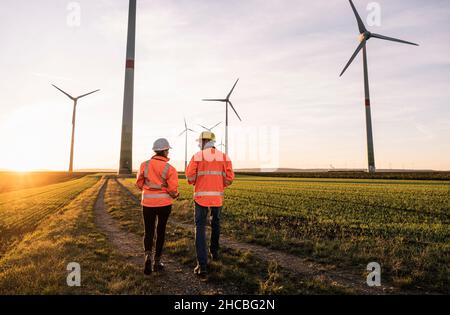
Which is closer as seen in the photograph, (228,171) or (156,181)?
(156,181)

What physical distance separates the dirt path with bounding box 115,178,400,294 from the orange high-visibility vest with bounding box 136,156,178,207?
11.8 feet

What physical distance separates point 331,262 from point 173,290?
178 inches

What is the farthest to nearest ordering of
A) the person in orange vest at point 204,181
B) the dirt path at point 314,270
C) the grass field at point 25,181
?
1. the grass field at point 25,181
2. the person in orange vest at point 204,181
3. the dirt path at point 314,270

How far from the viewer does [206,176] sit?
783 centimetres

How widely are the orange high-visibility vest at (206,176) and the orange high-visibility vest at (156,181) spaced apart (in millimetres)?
491

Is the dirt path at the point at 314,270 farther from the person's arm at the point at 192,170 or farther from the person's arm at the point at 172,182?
the person's arm at the point at 172,182

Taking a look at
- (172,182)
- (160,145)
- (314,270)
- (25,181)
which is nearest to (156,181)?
(172,182)

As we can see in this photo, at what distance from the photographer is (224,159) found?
320 inches

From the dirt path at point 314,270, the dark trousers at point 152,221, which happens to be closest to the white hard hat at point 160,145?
the dark trousers at point 152,221

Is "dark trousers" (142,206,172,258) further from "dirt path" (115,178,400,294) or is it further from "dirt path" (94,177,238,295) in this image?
"dirt path" (115,178,400,294)

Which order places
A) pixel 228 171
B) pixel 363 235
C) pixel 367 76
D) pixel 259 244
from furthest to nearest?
pixel 367 76 → pixel 363 235 → pixel 259 244 → pixel 228 171

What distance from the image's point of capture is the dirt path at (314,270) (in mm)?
6777

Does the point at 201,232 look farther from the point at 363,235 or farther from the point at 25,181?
the point at 25,181

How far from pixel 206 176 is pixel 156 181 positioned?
123 centimetres
